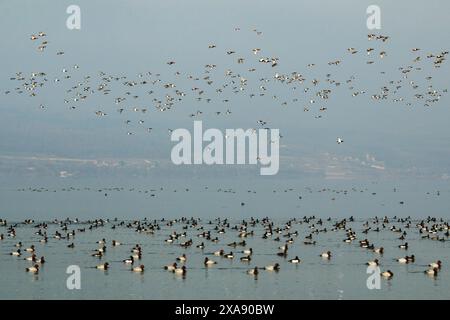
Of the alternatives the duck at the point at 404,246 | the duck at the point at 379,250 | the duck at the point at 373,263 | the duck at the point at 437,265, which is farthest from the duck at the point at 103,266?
the duck at the point at 404,246

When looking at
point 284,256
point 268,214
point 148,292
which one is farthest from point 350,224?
point 148,292

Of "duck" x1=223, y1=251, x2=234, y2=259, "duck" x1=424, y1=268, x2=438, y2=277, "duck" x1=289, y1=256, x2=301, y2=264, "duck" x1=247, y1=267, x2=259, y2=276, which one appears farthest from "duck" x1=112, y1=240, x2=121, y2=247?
"duck" x1=424, y1=268, x2=438, y2=277

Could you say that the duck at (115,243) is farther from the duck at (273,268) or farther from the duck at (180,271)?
the duck at (273,268)

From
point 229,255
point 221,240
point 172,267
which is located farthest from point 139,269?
point 221,240

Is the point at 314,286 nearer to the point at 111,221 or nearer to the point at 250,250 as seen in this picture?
the point at 250,250
